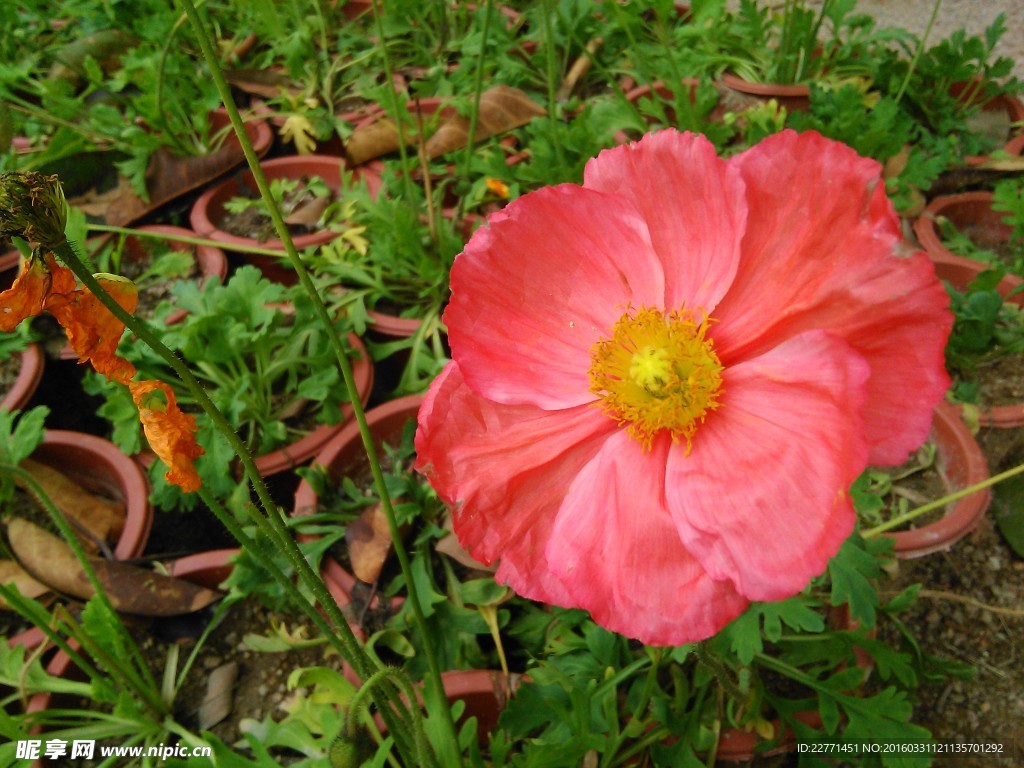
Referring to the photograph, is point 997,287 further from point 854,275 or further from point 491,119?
Result: point 491,119

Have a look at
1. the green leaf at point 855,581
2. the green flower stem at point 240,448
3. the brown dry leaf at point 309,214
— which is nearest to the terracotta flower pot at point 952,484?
the green leaf at point 855,581

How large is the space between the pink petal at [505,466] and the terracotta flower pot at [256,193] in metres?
1.20

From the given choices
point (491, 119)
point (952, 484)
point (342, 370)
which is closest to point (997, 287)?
point (952, 484)

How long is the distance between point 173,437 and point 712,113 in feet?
5.83

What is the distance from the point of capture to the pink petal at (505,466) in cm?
69

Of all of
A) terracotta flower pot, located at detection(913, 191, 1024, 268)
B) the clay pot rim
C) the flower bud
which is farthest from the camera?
terracotta flower pot, located at detection(913, 191, 1024, 268)

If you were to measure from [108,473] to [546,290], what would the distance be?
1120 mm

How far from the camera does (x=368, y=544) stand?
120 centimetres

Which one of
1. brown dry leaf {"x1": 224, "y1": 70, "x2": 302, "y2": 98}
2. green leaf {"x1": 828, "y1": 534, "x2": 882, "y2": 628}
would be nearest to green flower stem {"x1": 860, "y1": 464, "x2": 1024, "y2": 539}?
green leaf {"x1": 828, "y1": 534, "x2": 882, "y2": 628}

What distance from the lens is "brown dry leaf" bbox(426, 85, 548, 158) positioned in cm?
192

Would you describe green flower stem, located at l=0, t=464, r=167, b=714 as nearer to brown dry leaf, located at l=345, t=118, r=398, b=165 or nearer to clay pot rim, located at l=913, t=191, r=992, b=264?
brown dry leaf, located at l=345, t=118, r=398, b=165

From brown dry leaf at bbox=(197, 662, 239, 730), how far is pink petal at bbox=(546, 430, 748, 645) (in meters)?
0.79

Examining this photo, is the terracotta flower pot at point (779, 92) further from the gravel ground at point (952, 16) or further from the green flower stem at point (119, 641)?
the green flower stem at point (119, 641)

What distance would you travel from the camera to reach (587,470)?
72 cm
